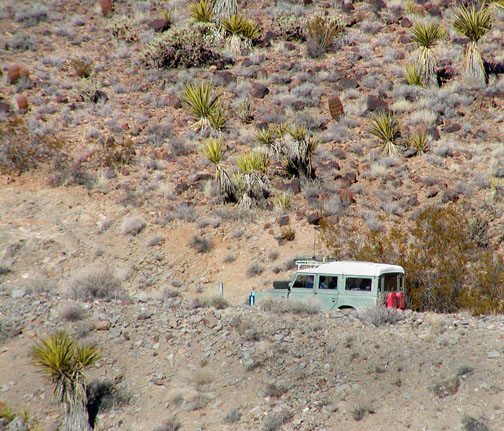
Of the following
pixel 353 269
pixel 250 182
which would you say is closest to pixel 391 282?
pixel 353 269

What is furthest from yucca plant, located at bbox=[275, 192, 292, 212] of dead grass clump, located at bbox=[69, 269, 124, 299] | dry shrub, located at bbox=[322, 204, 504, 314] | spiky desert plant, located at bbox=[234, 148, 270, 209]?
dead grass clump, located at bbox=[69, 269, 124, 299]

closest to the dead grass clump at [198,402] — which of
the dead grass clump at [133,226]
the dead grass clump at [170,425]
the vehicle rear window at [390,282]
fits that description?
the dead grass clump at [170,425]

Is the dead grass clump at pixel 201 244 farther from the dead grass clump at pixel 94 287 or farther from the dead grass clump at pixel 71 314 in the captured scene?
the dead grass clump at pixel 71 314

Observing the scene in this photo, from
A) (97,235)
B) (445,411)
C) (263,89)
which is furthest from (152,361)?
(263,89)

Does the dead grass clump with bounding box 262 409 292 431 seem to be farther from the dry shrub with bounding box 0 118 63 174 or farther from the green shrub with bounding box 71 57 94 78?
the green shrub with bounding box 71 57 94 78

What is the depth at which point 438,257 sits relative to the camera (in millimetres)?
15688

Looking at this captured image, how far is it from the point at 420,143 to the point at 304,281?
11278 millimetres

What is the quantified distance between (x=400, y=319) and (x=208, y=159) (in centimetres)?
1240

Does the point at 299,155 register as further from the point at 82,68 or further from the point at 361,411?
the point at 82,68

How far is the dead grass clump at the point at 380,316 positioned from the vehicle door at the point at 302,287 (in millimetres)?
1683

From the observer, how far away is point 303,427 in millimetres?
8766

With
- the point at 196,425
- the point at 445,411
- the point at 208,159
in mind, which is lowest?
the point at 196,425

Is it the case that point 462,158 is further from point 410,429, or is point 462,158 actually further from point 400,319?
point 410,429

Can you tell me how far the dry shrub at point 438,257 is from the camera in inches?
571
